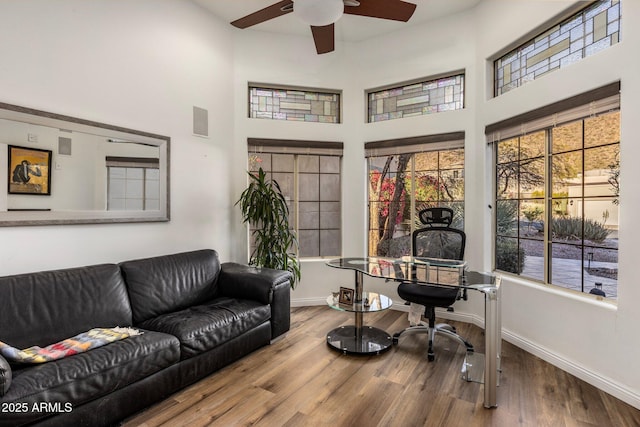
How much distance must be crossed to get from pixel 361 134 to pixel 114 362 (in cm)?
348

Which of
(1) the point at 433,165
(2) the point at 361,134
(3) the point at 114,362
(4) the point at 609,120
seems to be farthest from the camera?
(2) the point at 361,134

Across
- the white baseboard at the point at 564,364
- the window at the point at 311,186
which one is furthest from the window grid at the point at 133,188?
the white baseboard at the point at 564,364

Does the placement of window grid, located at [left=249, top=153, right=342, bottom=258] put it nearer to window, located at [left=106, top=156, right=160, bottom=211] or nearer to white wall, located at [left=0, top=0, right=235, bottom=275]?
white wall, located at [left=0, top=0, right=235, bottom=275]

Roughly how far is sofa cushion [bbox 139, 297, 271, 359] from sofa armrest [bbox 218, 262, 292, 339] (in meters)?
0.09

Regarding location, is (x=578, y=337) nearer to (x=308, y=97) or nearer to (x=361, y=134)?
(x=361, y=134)

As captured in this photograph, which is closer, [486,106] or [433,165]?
[486,106]

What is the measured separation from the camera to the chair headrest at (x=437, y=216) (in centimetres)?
309

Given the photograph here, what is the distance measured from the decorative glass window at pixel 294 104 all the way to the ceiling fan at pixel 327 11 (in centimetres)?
128

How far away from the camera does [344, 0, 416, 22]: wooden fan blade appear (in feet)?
7.38

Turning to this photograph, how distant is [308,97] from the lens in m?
4.16

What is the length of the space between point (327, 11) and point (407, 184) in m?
2.43

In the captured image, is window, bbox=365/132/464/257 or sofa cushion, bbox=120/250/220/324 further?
window, bbox=365/132/464/257

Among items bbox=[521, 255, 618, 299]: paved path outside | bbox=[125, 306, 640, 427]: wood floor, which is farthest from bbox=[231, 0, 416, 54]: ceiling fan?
bbox=[125, 306, 640, 427]: wood floor

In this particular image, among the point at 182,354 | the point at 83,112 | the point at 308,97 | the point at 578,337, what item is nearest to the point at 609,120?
the point at 578,337
